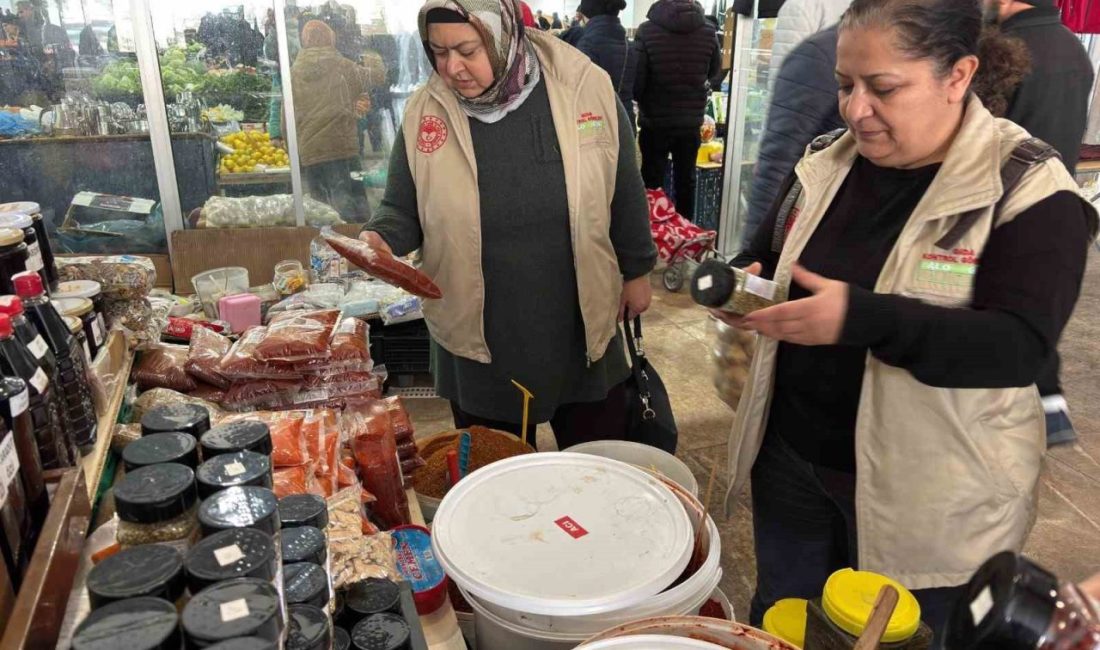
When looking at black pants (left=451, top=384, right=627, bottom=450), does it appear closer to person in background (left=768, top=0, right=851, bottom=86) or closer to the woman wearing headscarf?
the woman wearing headscarf

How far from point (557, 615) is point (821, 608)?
0.36 meters

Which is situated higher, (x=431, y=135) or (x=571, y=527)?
(x=431, y=135)

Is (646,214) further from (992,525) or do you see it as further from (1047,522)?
(1047,522)

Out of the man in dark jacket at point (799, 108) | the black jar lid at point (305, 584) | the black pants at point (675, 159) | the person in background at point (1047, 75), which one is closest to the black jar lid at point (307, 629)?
the black jar lid at point (305, 584)

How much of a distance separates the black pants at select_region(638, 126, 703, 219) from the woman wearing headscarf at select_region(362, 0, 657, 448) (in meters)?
3.30

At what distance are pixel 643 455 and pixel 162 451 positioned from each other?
118 centimetres

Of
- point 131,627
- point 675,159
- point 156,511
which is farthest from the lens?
point 675,159

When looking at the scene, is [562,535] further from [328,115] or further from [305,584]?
[328,115]

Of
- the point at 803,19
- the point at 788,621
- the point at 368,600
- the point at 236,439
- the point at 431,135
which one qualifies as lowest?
the point at 788,621

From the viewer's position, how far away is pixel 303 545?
0.99m

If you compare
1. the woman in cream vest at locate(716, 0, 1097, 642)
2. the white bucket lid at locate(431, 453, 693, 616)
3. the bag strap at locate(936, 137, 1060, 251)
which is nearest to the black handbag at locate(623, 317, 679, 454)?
the woman in cream vest at locate(716, 0, 1097, 642)

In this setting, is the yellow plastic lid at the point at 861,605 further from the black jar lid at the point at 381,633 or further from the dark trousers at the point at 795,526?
the black jar lid at the point at 381,633

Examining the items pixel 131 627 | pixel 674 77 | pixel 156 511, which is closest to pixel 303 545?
pixel 156 511

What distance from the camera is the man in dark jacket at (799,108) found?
6.93ft
